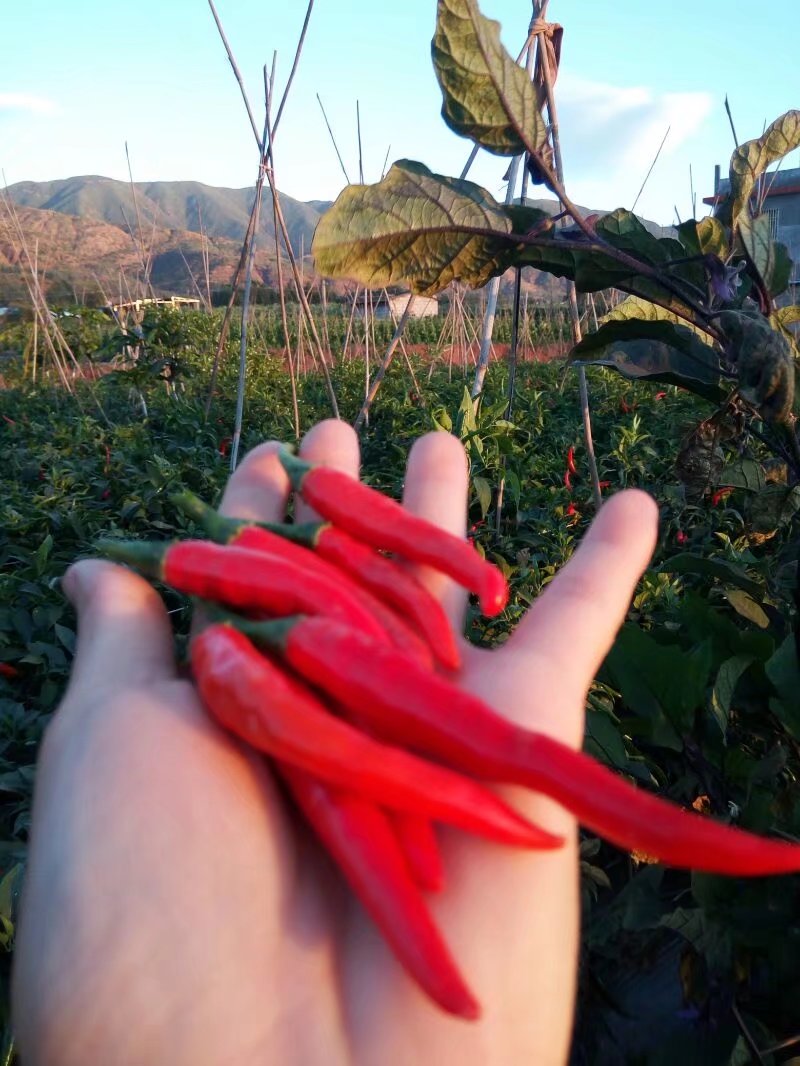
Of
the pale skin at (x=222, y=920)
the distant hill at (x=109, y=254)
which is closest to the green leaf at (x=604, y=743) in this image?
the pale skin at (x=222, y=920)

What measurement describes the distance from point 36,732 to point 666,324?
97.6 inches

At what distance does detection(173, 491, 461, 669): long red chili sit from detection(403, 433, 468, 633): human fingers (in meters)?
0.30

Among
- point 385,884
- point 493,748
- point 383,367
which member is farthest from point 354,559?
point 383,367

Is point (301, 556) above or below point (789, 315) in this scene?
below

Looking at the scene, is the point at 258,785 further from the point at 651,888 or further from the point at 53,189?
the point at 53,189

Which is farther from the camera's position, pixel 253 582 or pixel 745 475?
pixel 745 475

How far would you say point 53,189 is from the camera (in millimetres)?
127688

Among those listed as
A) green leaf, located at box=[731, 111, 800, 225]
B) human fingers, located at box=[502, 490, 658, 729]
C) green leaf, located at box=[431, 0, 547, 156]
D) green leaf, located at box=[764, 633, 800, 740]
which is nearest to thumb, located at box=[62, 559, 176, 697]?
human fingers, located at box=[502, 490, 658, 729]

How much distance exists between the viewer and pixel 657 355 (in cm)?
169

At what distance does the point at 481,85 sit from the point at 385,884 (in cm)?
140

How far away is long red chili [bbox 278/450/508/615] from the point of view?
63.1 inches

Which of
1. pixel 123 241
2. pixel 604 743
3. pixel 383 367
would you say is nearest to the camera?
pixel 604 743

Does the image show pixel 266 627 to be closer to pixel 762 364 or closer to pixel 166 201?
pixel 762 364

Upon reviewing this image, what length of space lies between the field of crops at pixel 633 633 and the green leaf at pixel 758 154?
52 centimetres
